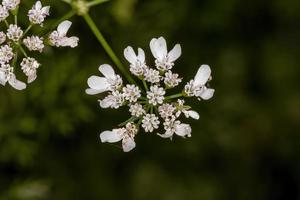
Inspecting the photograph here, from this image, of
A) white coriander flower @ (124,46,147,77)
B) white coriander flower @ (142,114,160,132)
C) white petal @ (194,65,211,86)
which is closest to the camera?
white coriander flower @ (142,114,160,132)

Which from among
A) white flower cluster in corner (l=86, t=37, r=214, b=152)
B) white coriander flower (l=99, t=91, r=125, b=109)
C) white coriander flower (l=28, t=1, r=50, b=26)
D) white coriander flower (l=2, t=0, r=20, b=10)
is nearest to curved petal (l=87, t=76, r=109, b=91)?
white flower cluster in corner (l=86, t=37, r=214, b=152)

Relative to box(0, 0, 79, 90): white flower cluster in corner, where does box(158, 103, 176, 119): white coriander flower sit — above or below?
below

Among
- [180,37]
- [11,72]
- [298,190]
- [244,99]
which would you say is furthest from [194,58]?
[11,72]

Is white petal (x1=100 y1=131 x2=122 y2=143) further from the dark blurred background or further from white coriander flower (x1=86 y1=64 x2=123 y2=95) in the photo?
the dark blurred background

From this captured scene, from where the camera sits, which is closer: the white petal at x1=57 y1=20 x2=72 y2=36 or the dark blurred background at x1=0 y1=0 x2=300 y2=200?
the white petal at x1=57 y1=20 x2=72 y2=36

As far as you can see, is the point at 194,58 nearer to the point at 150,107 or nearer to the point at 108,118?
the point at 108,118

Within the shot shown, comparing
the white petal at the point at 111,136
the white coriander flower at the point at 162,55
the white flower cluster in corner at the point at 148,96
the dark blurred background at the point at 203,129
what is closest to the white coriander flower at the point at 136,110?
the white flower cluster in corner at the point at 148,96

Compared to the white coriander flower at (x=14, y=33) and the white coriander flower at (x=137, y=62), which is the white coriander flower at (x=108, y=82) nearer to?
the white coriander flower at (x=137, y=62)
